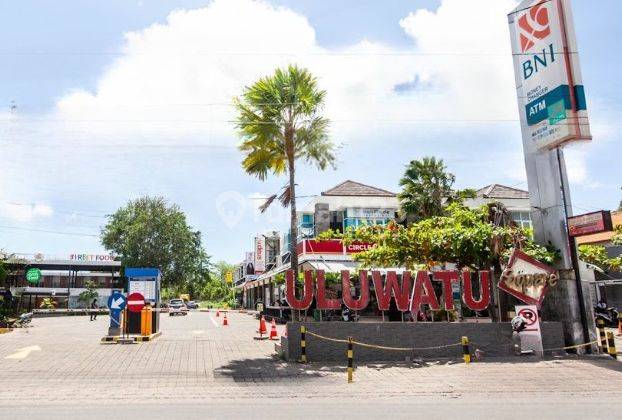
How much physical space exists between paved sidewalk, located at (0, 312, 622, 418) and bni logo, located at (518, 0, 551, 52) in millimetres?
10516

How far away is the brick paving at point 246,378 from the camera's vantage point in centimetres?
962

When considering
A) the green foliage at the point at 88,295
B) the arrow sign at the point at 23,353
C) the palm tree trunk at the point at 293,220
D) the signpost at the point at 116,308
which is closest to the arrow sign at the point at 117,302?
the signpost at the point at 116,308

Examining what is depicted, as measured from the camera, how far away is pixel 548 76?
16.1 meters

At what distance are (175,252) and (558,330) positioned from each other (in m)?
46.9

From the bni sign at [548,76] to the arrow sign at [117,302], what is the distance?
52.3ft

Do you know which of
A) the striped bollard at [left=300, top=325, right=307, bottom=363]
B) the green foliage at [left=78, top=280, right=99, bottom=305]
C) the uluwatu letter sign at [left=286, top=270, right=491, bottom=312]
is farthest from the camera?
the green foliage at [left=78, top=280, right=99, bottom=305]

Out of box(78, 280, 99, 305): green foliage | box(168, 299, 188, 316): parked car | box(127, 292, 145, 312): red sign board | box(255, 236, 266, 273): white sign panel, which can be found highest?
box(255, 236, 266, 273): white sign panel

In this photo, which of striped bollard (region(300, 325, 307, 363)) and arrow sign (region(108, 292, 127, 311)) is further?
arrow sign (region(108, 292, 127, 311))

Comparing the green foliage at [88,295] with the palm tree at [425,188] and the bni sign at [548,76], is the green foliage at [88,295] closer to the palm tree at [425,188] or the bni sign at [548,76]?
the palm tree at [425,188]

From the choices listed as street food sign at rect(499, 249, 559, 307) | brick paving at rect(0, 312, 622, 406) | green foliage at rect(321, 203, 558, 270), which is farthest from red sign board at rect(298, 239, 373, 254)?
street food sign at rect(499, 249, 559, 307)

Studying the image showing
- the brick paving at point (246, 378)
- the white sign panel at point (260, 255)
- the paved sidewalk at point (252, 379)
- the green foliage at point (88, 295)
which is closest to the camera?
the paved sidewalk at point (252, 379)

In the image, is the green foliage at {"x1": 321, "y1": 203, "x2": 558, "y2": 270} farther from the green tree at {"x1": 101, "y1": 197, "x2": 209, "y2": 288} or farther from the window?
the green tree at {"x1": 101, "y1": 197, "x2": 209, "y2": 288}

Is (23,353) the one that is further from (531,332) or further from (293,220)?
(531,332)

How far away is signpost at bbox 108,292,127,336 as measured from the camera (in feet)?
61.3
